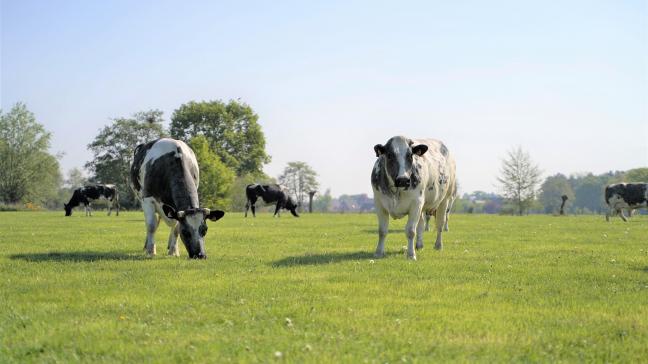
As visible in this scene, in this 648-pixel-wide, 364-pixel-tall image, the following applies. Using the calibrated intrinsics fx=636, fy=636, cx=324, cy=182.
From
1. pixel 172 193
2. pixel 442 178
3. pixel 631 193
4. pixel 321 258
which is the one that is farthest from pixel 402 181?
pixel 631 193

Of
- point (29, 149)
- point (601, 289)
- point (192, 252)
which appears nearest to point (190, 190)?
point (192, 252)

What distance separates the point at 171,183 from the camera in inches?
594

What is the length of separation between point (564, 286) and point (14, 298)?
8497 millimetres

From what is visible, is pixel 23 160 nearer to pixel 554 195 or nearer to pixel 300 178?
pixel 300 178

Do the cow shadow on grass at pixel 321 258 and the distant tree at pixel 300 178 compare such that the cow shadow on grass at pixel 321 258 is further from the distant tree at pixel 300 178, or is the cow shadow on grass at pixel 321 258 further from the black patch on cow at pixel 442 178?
the distant tree at pixel 300 178

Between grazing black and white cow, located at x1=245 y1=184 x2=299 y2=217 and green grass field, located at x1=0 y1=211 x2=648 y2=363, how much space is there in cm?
3975

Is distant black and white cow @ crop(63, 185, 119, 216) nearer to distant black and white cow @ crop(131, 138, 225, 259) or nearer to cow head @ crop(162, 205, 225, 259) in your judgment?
distant black and white cow @ crop(131, 138, 225, 259)

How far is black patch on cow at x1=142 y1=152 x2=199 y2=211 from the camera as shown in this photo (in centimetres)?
1478

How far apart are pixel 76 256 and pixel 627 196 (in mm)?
42809

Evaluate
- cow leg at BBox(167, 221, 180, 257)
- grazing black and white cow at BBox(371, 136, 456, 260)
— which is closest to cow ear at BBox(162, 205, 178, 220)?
cow leg at BBox(167, 221, 180, 257)

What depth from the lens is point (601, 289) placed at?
10.2 m

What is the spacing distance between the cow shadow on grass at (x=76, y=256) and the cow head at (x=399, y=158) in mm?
6067

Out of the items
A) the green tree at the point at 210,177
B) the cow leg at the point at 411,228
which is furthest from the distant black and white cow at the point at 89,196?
the cow leg at the point at 411,228

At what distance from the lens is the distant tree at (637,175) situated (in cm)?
10831
